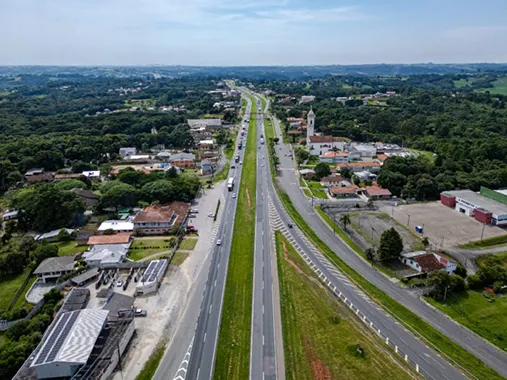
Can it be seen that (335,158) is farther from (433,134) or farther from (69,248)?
(69,248)

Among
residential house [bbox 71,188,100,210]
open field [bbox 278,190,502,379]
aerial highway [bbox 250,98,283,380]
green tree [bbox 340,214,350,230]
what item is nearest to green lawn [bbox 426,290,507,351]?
open field [bbox 278,190,502,379]

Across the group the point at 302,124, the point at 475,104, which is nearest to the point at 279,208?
the point at 302,124

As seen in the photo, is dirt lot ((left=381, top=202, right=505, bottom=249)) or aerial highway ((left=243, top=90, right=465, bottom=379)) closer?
aerial highway ((left=243, top=90, right=465, bottom=379))

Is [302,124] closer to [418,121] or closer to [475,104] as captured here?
[418,121]

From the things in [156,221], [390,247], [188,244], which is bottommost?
[188,244]

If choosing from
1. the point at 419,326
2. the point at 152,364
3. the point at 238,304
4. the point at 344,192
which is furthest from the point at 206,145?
the point at 152,364

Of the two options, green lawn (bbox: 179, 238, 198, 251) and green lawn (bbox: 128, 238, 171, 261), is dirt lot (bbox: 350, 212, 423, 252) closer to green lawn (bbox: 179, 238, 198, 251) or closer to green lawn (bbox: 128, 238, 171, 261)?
green lawn (bbox: 179, 238, 198, 251)

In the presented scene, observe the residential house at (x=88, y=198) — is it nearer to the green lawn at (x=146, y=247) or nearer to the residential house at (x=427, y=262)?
the green lawn at (x=146, y=247)
